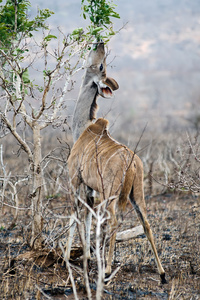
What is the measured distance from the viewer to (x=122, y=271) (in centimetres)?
548

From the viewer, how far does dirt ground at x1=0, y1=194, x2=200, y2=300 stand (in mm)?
4602

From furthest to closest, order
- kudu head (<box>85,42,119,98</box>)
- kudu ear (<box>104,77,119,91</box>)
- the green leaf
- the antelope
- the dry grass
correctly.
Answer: kudu ear (<box>104,77,119,91</box>) → kudu head (<box>85,42,119,98</box>) → the green leaf → the antelope → the dry grass

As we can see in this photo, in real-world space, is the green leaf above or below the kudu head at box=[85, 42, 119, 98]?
below

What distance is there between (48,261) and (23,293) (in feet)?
3.75

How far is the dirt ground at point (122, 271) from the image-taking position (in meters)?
4.60

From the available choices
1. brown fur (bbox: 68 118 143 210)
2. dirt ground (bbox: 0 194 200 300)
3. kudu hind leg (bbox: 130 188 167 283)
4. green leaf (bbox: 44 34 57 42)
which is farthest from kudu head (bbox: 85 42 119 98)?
dirt ground (bbox: 0 194 200 300)

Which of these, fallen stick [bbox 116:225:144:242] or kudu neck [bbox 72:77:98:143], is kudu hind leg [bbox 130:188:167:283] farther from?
kudu neck [bbox 72:77:98:143]

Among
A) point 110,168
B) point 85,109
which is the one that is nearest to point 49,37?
point 85,109

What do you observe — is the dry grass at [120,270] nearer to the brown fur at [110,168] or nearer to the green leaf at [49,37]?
the brown fur at [110,168]

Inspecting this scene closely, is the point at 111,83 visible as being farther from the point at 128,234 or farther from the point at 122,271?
the point at 122,271

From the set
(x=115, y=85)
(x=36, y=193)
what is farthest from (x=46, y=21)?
(x=36, y=193)

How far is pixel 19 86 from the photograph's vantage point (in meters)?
6.12

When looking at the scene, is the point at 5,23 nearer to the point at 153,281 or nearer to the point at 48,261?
the point at 48,261

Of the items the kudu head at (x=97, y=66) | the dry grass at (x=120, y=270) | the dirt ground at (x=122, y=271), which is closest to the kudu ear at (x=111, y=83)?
the kudu head at (x=97, y=66)
